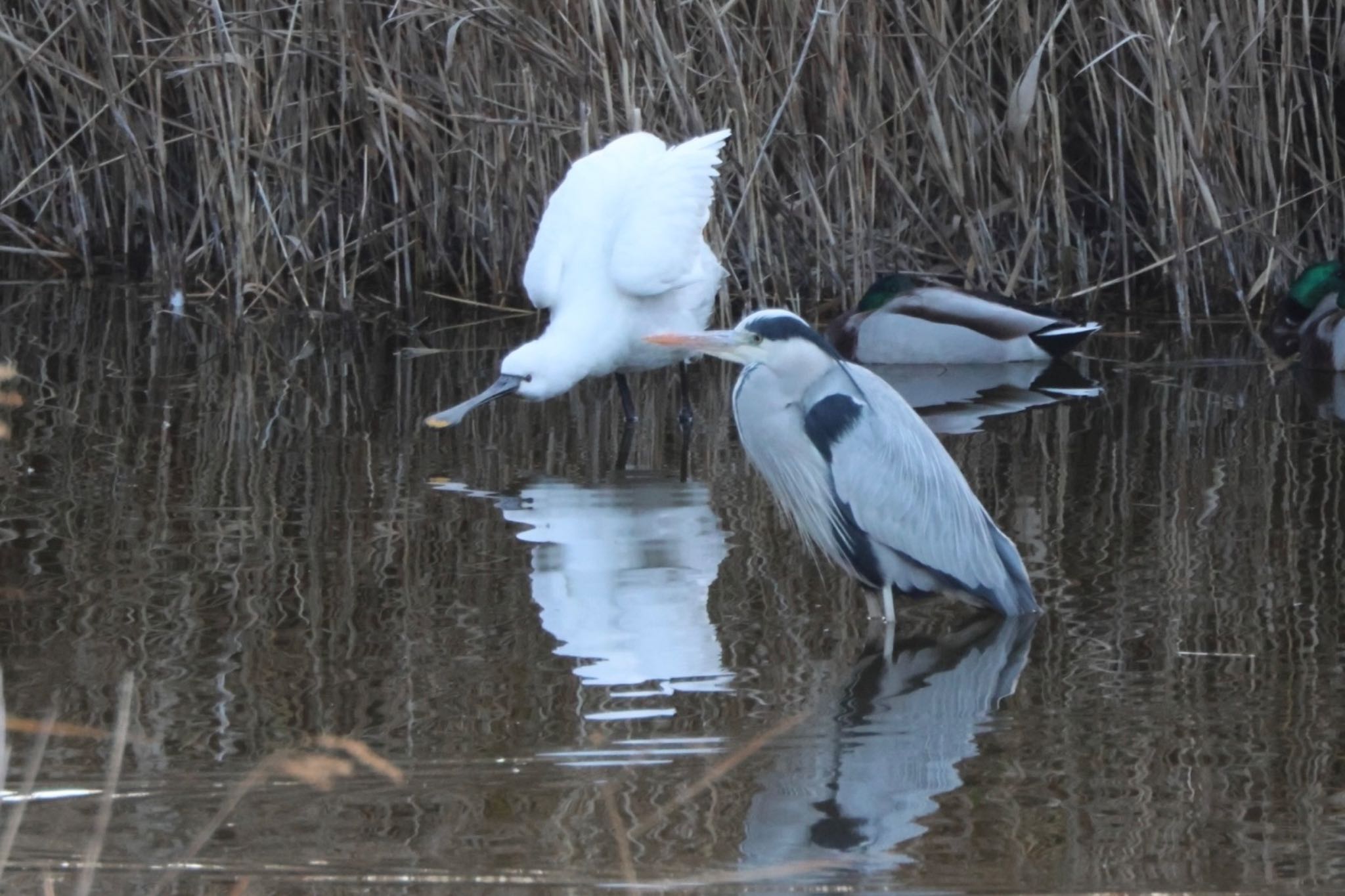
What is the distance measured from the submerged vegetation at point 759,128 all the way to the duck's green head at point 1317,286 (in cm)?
26

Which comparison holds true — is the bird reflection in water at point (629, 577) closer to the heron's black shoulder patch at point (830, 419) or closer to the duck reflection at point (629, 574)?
the duck reflection at point (629, 574)

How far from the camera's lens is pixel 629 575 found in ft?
14.6

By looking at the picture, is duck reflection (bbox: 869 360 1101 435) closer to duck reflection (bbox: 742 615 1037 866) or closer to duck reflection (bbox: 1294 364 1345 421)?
duck reflection (bbox: 1294 364 1345 421)

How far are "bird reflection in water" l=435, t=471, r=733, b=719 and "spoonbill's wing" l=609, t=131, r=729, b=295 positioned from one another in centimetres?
81

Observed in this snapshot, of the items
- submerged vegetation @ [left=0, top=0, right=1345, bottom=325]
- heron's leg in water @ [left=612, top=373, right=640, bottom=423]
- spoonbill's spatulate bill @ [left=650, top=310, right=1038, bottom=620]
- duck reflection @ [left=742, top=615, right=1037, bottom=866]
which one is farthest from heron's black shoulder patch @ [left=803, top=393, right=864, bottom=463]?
submerged vegetation @ [left=0, top=0, right=1345, bottom=325]

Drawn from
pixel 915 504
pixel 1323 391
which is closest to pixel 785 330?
pixel 915 504

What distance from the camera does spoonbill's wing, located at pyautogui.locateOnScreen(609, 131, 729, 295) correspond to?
242 inches

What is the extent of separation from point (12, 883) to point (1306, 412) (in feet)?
16.1

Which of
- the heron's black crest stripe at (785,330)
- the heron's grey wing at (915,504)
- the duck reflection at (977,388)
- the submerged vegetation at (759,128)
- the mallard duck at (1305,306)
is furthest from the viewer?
the mallard duck at (1305,306)

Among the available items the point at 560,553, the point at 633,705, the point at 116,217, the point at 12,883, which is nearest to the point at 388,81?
the point at 116,217

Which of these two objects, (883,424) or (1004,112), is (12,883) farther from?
(1004,112)

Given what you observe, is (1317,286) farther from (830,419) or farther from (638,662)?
(638,662)

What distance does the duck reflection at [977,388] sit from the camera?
6.63 meters

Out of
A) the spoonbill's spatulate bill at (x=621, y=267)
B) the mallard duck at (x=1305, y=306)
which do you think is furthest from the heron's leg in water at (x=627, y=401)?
the mallard duck at (x=1305, y=306)
